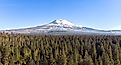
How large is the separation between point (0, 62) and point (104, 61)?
1810 inches

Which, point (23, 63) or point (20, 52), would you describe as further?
point (20, 52)

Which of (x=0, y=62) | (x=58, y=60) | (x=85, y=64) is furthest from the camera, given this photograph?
(x=0, y=62)

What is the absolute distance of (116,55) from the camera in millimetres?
117562

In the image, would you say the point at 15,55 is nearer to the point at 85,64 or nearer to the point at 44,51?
the point at 44,51

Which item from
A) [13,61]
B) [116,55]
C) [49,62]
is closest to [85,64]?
[49,62]

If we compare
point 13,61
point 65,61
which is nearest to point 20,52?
point 13,61

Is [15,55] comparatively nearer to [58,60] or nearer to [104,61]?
[58,60]

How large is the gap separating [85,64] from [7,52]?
4188 cm

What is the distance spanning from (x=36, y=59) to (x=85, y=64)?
28.7 m

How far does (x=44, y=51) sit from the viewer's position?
133 m

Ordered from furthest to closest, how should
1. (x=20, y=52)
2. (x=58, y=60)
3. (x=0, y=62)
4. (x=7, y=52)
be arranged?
1. (x=20, y=52)
2. (x=7, y=52)
3. (x=0, y=62)
4. (x=58, y=60)

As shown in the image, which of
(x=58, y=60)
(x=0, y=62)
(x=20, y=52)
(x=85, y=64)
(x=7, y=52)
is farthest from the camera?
(x=20, y=52)

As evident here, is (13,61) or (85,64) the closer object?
(85,64)

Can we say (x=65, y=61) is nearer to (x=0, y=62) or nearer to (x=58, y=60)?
(x=58, y=60)
